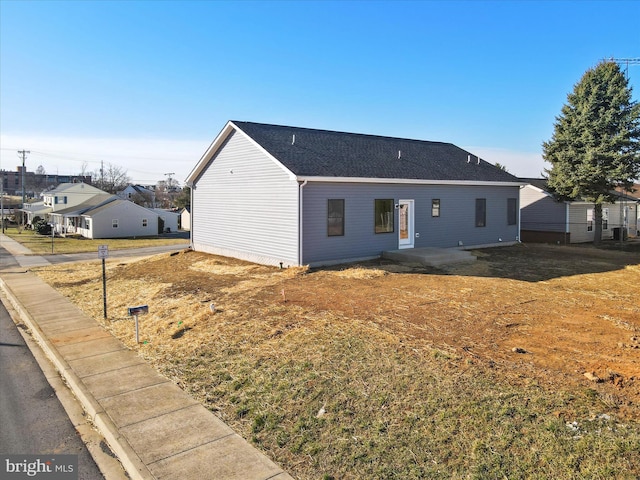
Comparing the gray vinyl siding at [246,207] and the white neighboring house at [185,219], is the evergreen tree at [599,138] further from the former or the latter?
the white neighboring house at [185,219]

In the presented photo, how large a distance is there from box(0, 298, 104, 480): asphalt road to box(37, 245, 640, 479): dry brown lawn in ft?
5.54

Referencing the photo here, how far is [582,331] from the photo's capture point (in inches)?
334

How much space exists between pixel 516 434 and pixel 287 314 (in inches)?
235

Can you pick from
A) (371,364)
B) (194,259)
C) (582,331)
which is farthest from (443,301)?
(194,259)

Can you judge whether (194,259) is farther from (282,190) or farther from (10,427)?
(10,427)

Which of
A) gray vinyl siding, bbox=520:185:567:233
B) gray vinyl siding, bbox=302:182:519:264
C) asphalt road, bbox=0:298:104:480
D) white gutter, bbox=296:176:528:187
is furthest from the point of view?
gray vinyl siding, bbox=520:185:567:233

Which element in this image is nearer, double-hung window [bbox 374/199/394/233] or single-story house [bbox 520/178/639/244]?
double-hung window [bbox 374/199/394/233]

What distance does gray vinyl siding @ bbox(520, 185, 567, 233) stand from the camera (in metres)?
26.7

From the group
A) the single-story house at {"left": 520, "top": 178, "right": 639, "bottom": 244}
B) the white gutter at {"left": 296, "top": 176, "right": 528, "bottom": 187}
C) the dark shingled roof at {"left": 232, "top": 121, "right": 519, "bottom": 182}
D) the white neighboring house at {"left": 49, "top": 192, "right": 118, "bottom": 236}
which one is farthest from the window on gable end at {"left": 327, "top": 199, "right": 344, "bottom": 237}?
the white neighboring house at {"left": 49, "top": 192, "right": 118, "bottom": 236}

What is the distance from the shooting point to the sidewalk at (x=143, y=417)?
4910 mm
